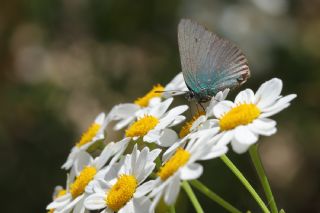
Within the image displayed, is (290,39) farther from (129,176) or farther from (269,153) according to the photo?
(129,176)

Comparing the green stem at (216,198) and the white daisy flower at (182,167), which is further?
the green stem at (216,198)

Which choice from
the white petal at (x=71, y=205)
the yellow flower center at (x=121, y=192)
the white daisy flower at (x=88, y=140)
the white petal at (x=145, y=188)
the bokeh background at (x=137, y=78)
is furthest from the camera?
the bokeh background at (x=137, y=78)

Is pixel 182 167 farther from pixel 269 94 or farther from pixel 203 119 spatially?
pixel 269 94

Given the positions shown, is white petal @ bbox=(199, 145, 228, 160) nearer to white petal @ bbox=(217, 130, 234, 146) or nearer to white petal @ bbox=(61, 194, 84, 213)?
white petal @ bbox=(217, 130, 234, 146)

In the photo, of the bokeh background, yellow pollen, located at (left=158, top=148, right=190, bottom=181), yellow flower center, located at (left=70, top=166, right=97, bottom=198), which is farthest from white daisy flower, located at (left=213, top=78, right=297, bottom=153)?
the bokeh background

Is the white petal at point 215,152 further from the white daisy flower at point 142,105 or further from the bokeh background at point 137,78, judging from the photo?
the bokeh background at point 137,78

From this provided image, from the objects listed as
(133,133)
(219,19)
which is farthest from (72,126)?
(133,133)

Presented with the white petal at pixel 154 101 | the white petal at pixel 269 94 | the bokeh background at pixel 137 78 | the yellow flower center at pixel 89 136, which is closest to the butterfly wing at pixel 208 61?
the white petal at pixel 269 94

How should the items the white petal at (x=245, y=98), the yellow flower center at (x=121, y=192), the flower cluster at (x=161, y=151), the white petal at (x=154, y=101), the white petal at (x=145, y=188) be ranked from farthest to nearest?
the white petal at (x=154, y=101)
the white petal at (x=245, y=98)
the yellow flower center at (x=121, y=192)
the white petal at (x=145, y=188)
the flower cluster at (x=161, y=151)
